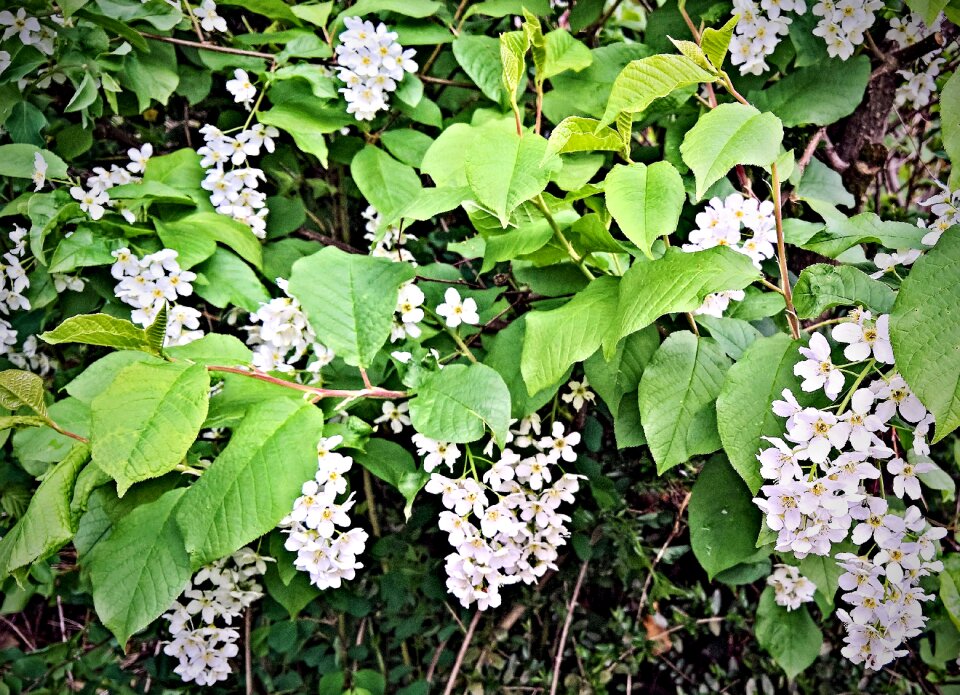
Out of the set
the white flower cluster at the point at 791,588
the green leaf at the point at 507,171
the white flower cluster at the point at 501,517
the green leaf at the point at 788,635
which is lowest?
the green leaf at the point at 788,635

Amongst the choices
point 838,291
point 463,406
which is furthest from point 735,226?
point 463,406

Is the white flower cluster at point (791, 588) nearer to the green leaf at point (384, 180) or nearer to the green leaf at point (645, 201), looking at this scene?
the green leaf at point (645, 201)

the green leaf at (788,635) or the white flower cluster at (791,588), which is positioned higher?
the white flower cluster at (791,588)

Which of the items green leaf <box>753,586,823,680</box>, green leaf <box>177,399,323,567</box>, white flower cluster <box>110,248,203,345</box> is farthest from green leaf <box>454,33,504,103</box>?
green leaf <box>753,586,823,680</box>

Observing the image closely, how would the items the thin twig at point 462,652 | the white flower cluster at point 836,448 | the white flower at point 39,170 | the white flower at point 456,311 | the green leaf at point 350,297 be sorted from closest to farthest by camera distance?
1. the white flower cluster at point 836,448
2. the green leaf at point 350,297
3. the white flower at point 456,311
4. the white flower at point 39,170
5. the thin twig at point 462,652

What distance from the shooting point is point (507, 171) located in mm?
873

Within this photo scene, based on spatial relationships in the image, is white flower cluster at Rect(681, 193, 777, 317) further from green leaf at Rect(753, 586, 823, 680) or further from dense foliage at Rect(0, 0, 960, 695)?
green leaf at Rect(753, 586, 823, 680)

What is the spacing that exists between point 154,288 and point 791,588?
1221 millimetres

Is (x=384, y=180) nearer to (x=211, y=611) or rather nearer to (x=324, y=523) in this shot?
(x=324, y=523)

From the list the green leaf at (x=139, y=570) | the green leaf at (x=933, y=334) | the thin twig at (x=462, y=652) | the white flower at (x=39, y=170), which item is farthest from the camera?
the thin twig at (x=462, y=652)

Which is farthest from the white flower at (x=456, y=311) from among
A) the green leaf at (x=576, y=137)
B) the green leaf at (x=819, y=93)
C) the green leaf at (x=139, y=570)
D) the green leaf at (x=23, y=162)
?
the green leaf at (x=23, y=162)

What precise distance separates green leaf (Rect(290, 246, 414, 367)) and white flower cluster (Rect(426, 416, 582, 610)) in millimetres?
169

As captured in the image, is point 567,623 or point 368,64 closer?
point 368,64

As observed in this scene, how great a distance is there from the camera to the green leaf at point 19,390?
0.94 metres
